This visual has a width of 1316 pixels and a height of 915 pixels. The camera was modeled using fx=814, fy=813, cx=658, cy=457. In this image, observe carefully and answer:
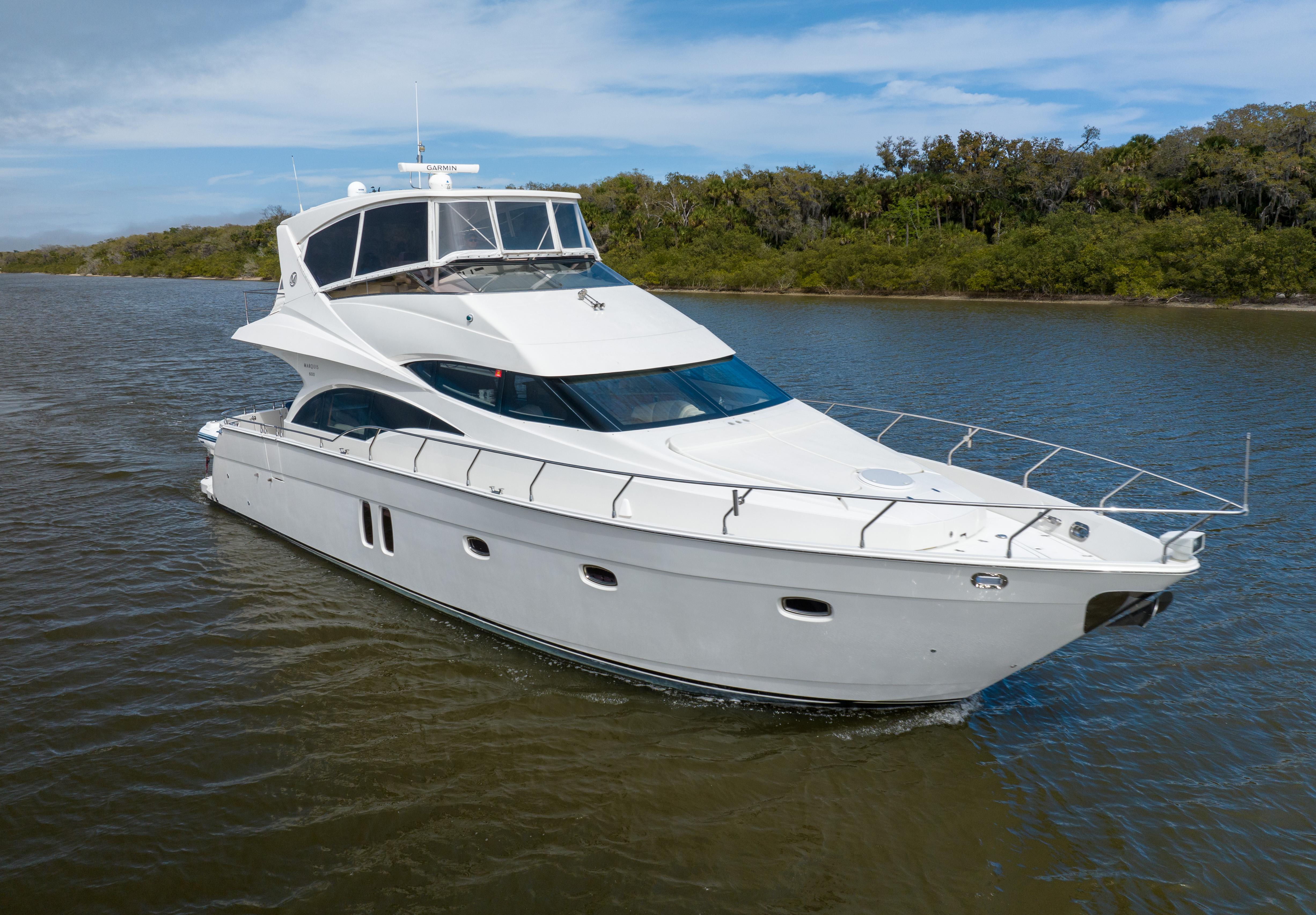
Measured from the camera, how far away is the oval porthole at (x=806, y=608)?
237 inches

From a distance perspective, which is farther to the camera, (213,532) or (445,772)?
(213,532)

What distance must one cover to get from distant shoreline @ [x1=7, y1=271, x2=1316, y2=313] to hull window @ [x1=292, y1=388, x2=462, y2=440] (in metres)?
19.9

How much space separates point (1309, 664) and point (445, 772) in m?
7.95

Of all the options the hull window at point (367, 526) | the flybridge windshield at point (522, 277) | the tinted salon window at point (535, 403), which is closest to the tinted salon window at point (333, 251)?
the flybridge windshield at point (522, 277)

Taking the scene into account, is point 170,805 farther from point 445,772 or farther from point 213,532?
point 213,532

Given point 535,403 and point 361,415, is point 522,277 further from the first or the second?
point 361,415

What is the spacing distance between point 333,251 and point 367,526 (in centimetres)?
325

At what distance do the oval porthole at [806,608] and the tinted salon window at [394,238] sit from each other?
524cm

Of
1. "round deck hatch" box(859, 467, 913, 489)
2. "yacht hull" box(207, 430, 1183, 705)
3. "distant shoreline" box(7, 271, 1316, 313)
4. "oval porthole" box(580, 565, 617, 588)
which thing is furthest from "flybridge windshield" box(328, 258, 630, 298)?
"distant shoreline" box(7, 271, 1316, 313)

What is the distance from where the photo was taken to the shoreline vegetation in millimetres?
43531

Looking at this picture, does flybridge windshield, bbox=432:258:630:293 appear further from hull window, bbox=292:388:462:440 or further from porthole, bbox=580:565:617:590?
porthole, bbox=580:565:617:590

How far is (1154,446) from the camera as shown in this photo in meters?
14.8

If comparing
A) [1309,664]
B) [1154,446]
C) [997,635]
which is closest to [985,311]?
[1154,446]

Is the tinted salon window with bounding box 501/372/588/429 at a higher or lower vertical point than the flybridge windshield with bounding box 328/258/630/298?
lower
